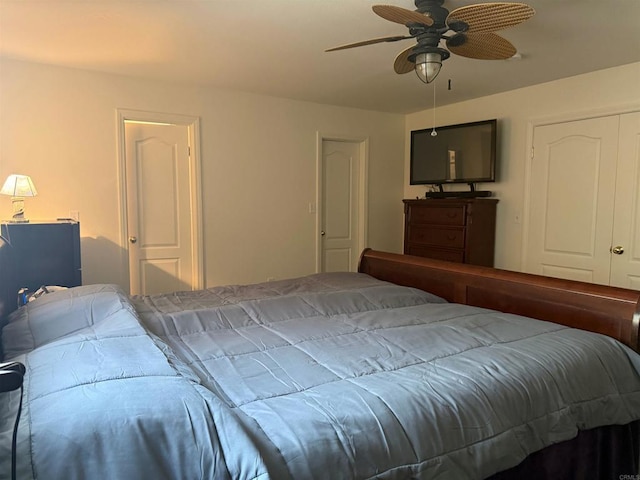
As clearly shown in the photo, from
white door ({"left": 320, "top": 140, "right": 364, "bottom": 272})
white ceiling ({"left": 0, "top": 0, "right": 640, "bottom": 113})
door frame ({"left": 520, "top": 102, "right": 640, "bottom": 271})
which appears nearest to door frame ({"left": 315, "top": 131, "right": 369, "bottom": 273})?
white door ({"left": 320, "top": 140, "right": 364, "bottom": 272})

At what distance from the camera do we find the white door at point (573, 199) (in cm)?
375

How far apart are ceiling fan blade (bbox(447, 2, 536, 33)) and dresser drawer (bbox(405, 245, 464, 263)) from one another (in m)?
2.69

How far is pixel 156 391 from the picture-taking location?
109cm

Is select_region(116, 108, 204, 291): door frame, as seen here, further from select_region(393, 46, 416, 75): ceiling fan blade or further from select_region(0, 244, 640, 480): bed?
select_region(393, 46, 416, 75): ceiling fan blade

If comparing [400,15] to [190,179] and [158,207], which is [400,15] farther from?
[158,207]

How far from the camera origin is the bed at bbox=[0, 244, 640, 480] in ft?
3.29

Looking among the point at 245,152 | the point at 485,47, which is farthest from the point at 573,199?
the point at 245,152

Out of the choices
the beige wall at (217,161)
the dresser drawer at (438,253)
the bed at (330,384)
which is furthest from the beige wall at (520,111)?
the bed at (330,384)

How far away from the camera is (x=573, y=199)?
3979 millimetres

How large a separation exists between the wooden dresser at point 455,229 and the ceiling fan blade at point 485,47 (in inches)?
81.7

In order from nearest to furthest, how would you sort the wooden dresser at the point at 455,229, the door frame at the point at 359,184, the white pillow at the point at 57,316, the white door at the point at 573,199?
1. the white pillow at the point at 57,316
2. the white door at the point at 573,199
3. the wooden dresser at the point at 455,229
4. the door frame at the point at 359,184

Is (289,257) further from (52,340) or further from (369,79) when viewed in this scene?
(52,340)

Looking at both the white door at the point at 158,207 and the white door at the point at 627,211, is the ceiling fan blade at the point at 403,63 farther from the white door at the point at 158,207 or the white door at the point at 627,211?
the white door at the point at 158,207

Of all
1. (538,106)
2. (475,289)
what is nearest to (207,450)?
(475,289)
